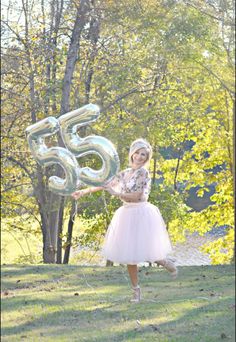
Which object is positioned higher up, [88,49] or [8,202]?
[88,49]

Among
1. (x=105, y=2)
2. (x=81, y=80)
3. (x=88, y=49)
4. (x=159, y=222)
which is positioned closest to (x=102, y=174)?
(x=159, y=222)

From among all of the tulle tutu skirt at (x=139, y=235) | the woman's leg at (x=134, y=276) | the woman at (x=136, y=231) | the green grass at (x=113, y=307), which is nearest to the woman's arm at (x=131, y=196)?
the woman at (x=136, y=231)

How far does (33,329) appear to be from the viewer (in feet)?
25.9

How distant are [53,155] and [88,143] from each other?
11cm

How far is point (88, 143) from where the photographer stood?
6.95 ft

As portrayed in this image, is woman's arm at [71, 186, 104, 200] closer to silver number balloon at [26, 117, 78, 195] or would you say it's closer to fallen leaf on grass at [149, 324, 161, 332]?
silver number balloon at [26, 117, 78, 195]

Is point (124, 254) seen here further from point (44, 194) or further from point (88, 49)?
point (44, 194)

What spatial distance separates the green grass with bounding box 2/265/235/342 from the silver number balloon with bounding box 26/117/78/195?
5139 millimetres

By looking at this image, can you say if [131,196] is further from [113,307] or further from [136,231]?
[113,307]

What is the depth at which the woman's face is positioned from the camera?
231cm

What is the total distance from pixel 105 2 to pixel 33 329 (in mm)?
6408

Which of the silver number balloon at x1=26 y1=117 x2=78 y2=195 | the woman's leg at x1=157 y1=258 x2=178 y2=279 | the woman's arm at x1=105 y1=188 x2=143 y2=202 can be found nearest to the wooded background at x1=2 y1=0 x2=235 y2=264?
the woman's leg at x1=157 y1=258 x2=178 y2=279

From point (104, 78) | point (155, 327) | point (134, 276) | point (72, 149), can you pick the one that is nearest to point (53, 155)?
point (72, 149)

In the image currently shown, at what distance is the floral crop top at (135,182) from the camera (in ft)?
7.73
